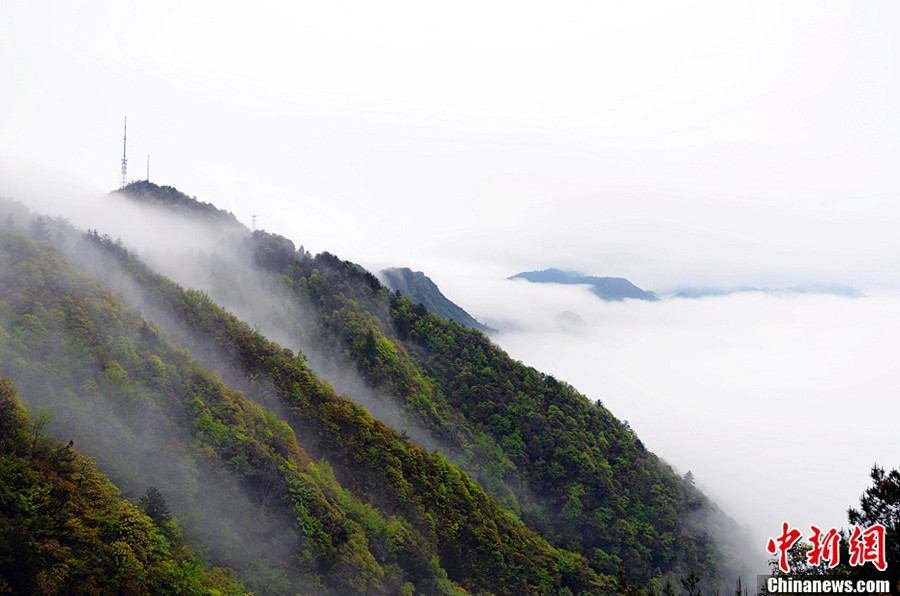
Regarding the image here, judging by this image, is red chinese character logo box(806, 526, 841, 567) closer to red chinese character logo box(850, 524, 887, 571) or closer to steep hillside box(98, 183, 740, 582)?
red chinese character logo box(850, 524, 887, 571)

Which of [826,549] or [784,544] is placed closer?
[826,549]

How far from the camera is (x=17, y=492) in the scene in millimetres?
31750

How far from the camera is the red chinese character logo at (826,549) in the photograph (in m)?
24.5

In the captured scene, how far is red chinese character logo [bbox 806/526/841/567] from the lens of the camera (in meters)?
24.5

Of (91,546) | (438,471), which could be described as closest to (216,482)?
(91,546)

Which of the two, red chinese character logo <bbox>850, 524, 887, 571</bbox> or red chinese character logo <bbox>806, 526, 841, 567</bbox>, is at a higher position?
red chinese character logo <bbox>850, 524, 887, 571</bbox>

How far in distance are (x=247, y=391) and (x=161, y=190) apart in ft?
283

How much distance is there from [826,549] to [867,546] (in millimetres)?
3369

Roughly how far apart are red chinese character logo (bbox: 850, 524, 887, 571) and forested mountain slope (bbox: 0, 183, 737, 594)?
40951 mm

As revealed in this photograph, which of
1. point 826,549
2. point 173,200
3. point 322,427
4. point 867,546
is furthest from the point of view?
point 173,200


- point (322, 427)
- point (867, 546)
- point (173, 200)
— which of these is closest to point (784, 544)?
point (867, 546)

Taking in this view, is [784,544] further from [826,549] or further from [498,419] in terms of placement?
[498,419]

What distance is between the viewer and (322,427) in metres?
67.8

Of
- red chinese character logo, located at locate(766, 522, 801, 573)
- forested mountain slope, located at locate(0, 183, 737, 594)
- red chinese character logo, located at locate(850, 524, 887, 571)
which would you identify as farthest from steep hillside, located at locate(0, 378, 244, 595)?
red chinese character logo, located at locate(850, 524, 887, 571)
